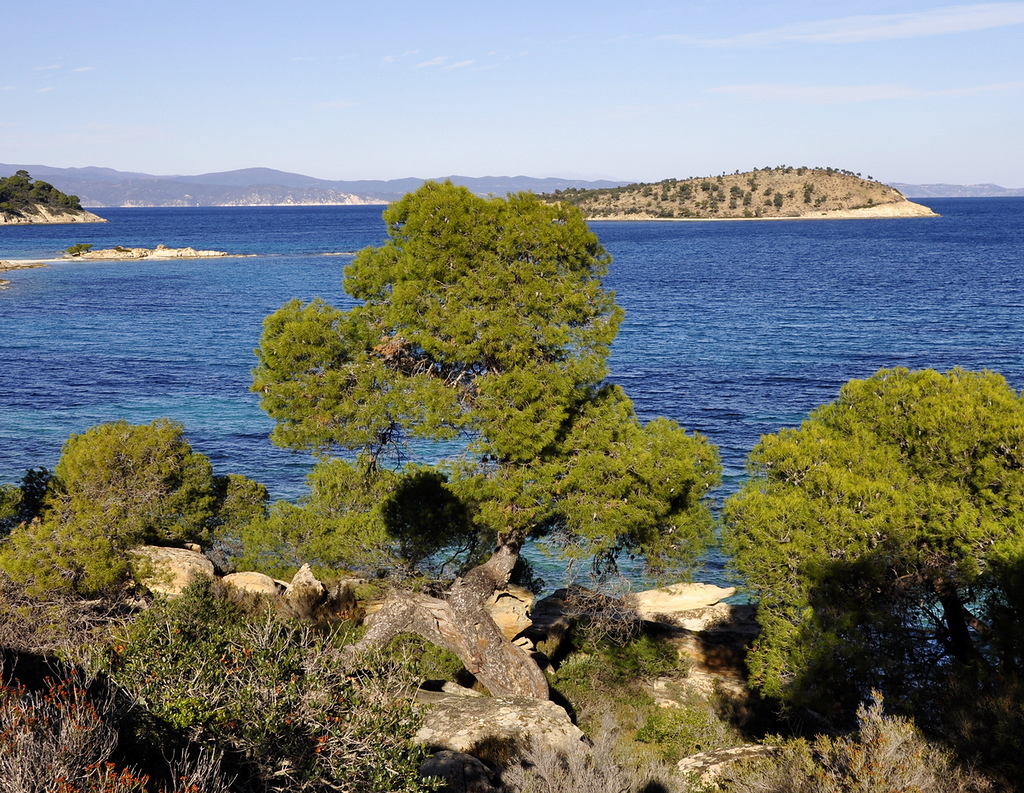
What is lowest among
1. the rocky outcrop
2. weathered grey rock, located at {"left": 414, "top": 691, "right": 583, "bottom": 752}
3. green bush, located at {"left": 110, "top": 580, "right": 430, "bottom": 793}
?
weathered grey rock, located at {"left": 414, "top": 691, "right": 583, "bottom": 752}

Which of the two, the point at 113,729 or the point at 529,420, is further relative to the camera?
the point at 529,420

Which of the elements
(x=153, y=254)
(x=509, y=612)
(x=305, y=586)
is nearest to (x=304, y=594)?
(x=305, y=586)

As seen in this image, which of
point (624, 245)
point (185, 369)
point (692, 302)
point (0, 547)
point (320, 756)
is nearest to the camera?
point (320, 756)

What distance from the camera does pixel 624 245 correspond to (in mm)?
159000

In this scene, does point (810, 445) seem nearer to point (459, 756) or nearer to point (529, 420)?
point (529, 420)

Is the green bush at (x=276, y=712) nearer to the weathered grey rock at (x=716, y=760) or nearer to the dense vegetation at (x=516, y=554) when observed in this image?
the dense vegetation at (x=516, y=554)

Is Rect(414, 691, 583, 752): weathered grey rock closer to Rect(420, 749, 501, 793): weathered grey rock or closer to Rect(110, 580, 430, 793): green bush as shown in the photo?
Rect(420, 749, 501, 793): weathered grey rock

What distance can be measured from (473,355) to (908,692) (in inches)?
335

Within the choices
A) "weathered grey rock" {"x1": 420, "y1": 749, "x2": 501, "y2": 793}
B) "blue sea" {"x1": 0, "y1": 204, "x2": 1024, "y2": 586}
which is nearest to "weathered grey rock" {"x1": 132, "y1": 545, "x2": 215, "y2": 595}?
"weathered grey rock" {"x1": 420, "y1": 749, "x2": 501, "y2": 793}

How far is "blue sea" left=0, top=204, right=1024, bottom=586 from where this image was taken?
A: 40.4 m

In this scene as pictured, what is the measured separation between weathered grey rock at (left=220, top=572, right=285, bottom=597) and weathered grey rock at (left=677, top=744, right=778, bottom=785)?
966 centimetres

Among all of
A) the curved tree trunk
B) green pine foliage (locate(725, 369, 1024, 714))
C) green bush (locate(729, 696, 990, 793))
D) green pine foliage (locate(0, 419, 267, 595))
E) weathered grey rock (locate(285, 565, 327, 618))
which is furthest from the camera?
weathered grey rock (locate(285, 565, 327, 618))

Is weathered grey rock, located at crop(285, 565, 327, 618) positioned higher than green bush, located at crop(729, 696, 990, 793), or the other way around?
green bush, located at crop(729, 696, 990, 793)

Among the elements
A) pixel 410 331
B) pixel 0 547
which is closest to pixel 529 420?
pixel 410 331
